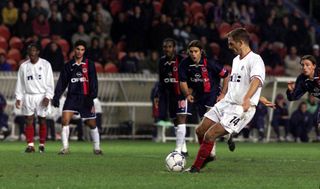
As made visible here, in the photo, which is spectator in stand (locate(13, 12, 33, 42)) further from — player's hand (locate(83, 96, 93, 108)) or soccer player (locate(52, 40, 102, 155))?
player's hand (locate(83, 96, 93, 108))

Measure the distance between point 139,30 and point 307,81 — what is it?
17308mm

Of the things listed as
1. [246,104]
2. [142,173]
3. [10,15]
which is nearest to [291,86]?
[246,104]

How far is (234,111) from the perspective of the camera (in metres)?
15.5

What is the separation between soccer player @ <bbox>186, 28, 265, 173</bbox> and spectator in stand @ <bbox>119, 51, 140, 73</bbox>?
697 inches

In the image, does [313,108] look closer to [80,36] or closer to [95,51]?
[95,51]

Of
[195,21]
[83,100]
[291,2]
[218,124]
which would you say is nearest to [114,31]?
[195,21]

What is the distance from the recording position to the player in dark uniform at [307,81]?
676 inches

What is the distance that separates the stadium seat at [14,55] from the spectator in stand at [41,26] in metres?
0.92

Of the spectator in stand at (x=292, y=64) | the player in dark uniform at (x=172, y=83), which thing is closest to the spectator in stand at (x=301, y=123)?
the spectator in stand at (x=292, y=64)

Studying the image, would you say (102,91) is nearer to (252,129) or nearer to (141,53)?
(141,53)

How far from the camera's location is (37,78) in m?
23.2

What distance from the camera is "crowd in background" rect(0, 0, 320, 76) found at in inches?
1300

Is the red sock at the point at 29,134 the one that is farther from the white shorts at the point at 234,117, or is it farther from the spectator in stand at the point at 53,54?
the spectator in stand at the point at 53,54

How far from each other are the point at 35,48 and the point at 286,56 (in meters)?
15.2
